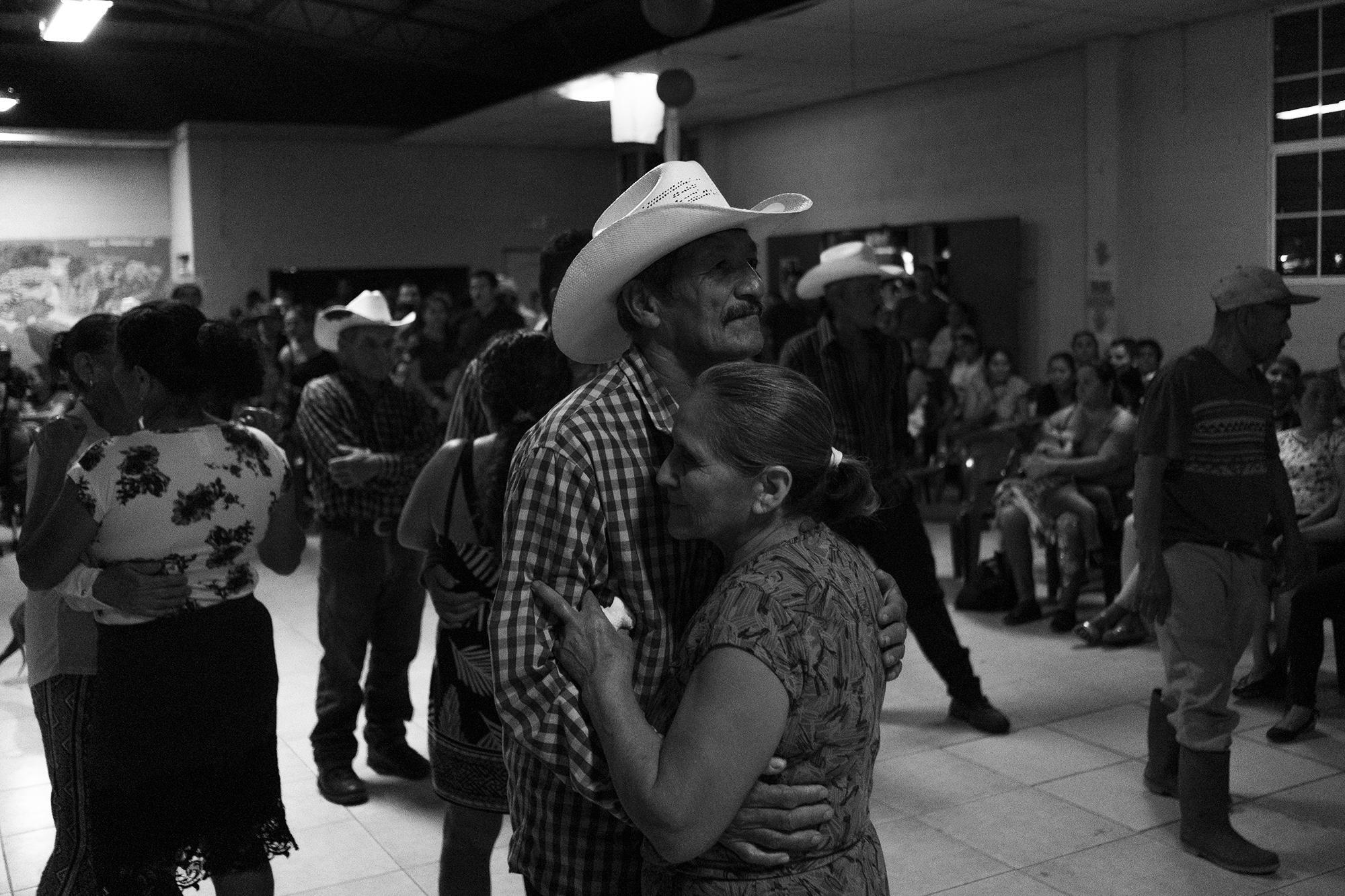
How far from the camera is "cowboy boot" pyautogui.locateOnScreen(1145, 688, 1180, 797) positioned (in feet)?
12.8

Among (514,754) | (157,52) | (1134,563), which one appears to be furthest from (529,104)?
(514,754)

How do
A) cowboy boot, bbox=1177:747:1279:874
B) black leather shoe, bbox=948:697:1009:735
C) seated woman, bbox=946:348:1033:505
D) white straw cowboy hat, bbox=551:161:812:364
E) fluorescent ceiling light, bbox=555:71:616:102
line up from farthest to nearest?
fluorescent ceiling light, bbox=555:71:616:102 < seated woman, bbox=946:348:1033:505 < black leather shoe, bbox=948:697:1009:735 < cowboy boot, bbox=1177:747:1279:874 < white straw cowboy hat, bbox=551:161:812:364

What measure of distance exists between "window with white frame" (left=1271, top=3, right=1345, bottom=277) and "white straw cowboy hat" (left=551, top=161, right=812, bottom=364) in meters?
8.09

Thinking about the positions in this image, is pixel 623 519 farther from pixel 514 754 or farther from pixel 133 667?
pixel 133 667

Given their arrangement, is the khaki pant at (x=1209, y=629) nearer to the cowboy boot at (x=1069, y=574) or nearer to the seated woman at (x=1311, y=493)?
the seated woman at (x=1311, y=493)

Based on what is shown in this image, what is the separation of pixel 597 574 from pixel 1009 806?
8.74ft

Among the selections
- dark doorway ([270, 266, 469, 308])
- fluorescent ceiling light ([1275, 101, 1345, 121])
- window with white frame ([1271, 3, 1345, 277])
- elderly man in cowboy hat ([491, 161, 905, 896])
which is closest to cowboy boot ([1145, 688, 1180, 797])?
elderly man in cowboy hat ([491, 161, 905, 896])

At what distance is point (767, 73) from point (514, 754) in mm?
10443

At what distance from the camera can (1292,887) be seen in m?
3.30

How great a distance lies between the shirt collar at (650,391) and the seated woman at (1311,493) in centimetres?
390

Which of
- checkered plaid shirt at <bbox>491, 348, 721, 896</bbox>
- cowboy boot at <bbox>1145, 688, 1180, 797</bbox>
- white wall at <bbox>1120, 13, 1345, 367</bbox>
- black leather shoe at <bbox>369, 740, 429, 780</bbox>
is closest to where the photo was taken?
checkered plaid shirt at <bbox>491, 348, 721, 896</bbox>

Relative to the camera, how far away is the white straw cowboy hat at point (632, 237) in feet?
5.60

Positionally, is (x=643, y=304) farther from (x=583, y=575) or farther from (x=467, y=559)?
(x=467, y=559)

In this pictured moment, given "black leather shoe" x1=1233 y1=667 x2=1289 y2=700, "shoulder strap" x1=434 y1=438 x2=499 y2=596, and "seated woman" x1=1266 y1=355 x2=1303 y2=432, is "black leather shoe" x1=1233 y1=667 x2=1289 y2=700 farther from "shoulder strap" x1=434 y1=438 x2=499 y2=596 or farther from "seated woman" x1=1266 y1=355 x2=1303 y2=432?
"shoulder strap" x1=434 y1=438 x2=499 y2=596
